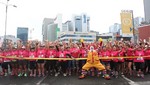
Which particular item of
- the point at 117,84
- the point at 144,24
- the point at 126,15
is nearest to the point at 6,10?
the point at 126,15

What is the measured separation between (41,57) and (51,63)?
0.80m

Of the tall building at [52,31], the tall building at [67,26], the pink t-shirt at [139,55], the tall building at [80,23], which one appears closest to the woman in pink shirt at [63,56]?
the pink t-shirt at [139,55]

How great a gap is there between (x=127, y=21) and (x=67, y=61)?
21473 mm

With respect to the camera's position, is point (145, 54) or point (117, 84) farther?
point (145, 54)

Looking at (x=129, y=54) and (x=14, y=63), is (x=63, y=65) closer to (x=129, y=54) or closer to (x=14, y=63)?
(x=14, y=63)

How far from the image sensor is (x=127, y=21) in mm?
34281

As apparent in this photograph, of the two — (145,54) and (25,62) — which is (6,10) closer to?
(25,62)

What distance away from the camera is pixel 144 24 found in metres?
73.9

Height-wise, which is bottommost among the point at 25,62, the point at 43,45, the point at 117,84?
the point at 117,84

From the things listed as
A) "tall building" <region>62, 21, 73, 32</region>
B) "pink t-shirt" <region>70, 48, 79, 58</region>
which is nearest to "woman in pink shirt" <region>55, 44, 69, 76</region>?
"pink t-shirt" <region>70, 48, 79, 58</region>

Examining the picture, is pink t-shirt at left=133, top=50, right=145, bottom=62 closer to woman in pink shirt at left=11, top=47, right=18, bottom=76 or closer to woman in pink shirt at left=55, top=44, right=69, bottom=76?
woman in pink shirt at left=55, top=44, right=69, bottom=76

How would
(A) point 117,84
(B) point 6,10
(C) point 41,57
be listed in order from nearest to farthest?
(A) point 117,84 < (C) point 41,57 < (B) point 6,10

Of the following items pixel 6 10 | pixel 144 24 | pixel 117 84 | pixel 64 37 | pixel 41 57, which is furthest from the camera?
pixel 64 37

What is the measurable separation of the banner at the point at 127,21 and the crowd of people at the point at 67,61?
18.7 meters
